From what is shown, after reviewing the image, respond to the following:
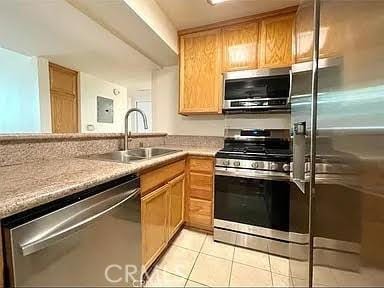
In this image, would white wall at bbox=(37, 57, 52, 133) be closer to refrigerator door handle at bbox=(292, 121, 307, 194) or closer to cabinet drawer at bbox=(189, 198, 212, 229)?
cabinet drawer at bbox=(189, 198, 212, 229)

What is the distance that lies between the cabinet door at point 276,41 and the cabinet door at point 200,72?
467mm

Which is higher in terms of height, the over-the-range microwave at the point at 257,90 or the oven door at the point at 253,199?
the over-the-range microwave at the point at 257,90

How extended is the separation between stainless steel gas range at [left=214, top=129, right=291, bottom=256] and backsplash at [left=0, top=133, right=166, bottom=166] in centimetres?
101

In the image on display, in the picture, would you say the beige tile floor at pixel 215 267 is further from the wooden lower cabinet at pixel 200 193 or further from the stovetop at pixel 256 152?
the stovetop at pixel 256 152

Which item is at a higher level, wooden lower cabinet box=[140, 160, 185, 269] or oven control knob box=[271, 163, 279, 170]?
oven control knob box=[271, 163, 279, 170]

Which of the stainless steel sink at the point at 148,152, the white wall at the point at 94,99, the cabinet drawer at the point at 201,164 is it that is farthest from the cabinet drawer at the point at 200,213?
the white wall at the point at 94,99

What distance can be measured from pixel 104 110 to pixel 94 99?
429mm

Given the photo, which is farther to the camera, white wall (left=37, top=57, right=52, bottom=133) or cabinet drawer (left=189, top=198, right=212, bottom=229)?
white wall (left=37, top=57, right=52, bottom=133)

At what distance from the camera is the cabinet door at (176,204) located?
5.73 ft

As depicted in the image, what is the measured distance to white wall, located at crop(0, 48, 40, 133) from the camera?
3.14 metres

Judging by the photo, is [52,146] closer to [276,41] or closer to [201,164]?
[201,164]

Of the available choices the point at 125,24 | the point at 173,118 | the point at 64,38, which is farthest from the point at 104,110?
the point at 125,24

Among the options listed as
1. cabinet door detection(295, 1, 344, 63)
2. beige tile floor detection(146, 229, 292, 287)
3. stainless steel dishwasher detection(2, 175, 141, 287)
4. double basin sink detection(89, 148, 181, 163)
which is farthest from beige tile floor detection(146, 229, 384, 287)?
cabinet door detection(295, 1, 344, 63)

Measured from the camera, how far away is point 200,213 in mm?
2043
